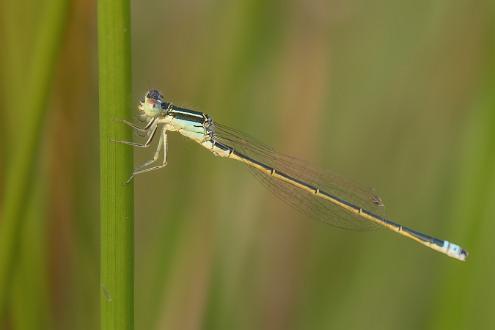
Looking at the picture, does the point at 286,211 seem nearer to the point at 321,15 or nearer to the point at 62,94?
the point at 321,15

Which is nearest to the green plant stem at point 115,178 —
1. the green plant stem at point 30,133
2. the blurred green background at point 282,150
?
the green plant stem at point 30,133

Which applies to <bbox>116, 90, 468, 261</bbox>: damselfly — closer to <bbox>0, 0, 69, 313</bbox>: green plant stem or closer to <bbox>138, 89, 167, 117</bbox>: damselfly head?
<bbox>138, 89, 167, 117</bbox>: damselfly head

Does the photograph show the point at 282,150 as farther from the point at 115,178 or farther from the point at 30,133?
the point at 115,178

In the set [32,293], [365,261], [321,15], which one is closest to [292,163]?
[365,261]

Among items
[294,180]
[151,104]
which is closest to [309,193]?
[294,180]

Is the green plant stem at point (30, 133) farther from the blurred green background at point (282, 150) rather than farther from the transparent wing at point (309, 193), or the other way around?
the transparent wing at point (309, 193)

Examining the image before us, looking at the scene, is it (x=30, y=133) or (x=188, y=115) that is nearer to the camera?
(x=30, y=133)
